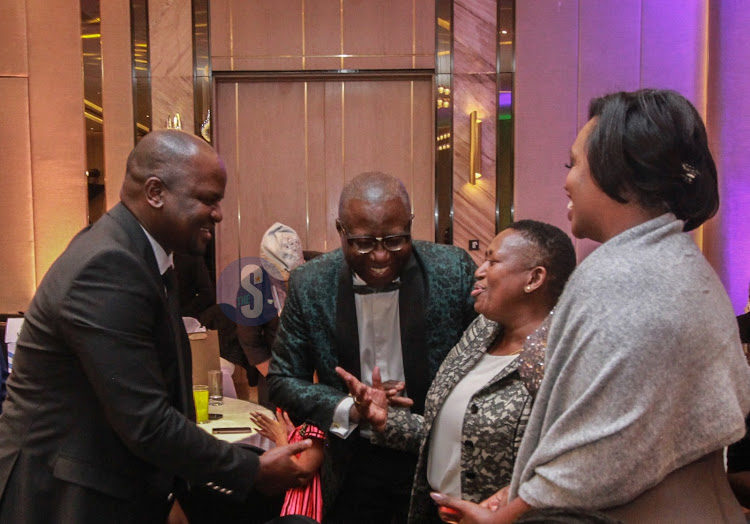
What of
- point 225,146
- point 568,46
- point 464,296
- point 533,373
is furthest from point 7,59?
point 533,373

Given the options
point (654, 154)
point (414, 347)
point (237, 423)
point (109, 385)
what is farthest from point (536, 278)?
point (237, 423)

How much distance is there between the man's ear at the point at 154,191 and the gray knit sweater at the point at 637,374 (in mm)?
1059

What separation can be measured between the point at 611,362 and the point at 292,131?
5.62 m

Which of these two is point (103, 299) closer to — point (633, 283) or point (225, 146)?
point (633, 283)

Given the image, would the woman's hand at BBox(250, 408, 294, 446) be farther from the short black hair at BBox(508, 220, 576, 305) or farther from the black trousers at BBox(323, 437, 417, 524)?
the short black hair at BBox(508, 220, 576, 305)

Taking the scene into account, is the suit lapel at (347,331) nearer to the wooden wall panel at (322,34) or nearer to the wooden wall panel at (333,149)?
the wooden wall panel at (333,149)

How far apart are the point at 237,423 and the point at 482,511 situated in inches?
70.4

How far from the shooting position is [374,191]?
211 cm

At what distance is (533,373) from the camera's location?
1578 mm

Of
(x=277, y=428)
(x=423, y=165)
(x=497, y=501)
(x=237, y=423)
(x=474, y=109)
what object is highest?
(x=474, y=109)

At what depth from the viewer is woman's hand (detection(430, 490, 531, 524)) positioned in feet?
4.22

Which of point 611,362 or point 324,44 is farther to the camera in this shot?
point 324,44

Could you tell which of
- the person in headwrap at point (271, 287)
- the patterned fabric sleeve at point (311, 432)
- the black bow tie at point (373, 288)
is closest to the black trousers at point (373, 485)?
the patterned fabric sleeve at point (311, 432)

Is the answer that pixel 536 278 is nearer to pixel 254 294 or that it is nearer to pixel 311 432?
pixel 311 432
